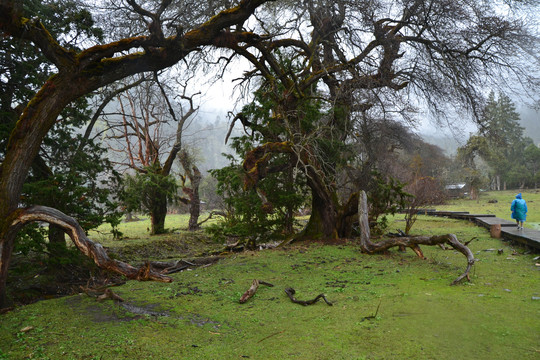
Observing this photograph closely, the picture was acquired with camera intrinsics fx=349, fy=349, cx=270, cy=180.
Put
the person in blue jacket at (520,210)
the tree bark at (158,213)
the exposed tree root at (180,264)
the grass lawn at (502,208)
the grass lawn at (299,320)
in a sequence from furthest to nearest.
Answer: the grass lawn at (502,208) → the tree bark at (158,213) → the person in blue jacket at (520,210) → the exposed tree root at (180,264) → the grass lawn at (299,320)

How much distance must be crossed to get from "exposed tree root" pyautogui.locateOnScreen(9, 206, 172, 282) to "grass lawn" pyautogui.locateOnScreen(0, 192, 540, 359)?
422 millimetres

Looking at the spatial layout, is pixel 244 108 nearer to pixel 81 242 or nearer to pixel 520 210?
pixel 81 242

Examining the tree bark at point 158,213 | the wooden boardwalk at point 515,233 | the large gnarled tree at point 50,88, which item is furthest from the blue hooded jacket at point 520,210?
the tree bark at point 158,213

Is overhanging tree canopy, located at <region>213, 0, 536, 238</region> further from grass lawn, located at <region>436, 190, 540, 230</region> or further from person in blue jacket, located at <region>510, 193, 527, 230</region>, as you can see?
grass lawn, located at <region>436, 190, 540, 230</region>

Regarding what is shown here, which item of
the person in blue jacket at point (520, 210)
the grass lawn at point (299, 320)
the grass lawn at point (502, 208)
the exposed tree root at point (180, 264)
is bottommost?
the exposed tree root at point (180, 264)

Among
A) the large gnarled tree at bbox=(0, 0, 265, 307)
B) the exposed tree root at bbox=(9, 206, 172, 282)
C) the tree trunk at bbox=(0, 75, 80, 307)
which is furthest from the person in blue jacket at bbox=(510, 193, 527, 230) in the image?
the tree trunk at bbox=(0, 75, 80, 307)

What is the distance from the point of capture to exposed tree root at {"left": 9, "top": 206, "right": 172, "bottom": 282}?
406cm

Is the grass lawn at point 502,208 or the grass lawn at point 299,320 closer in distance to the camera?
the grass lawn at point 299,320

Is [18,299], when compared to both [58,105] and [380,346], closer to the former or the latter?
[58,105]

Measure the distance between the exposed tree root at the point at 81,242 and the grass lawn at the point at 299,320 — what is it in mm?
422

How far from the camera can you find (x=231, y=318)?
4.20 meters

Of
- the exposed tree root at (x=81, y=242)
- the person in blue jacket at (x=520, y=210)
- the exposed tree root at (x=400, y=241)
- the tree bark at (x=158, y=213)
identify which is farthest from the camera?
the tree bark at (x=158, y=213)

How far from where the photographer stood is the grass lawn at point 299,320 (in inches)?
123

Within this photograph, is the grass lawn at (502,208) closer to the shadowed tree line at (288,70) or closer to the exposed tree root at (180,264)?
the shadowed tree line at (288,70)
